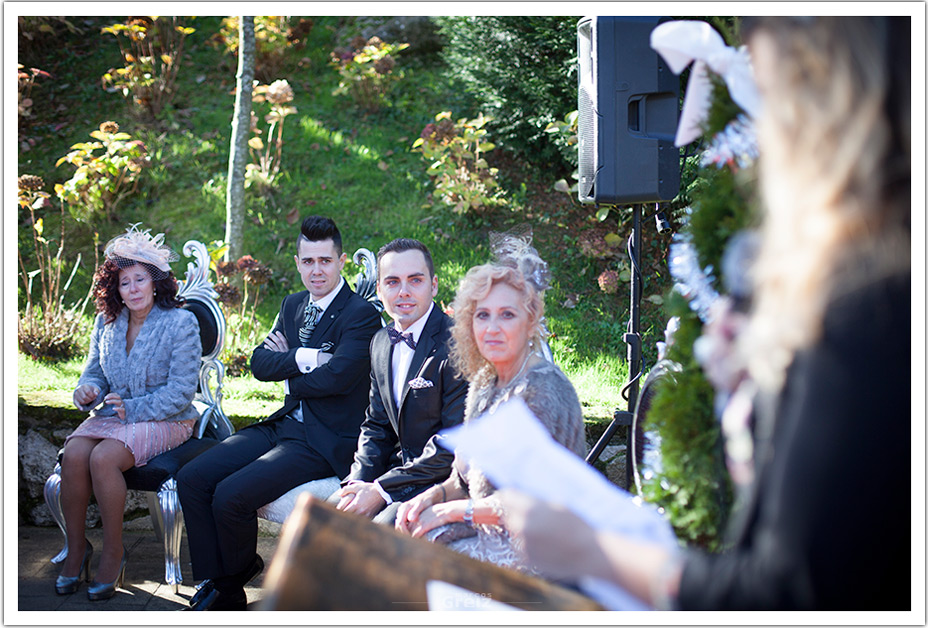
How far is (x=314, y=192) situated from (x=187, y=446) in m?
3.34

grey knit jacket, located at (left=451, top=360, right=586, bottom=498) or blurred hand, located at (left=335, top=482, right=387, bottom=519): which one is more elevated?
grey knit jacket, located at (left=451, top=360, right=586, bottom=498)

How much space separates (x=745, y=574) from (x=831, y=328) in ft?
1.14

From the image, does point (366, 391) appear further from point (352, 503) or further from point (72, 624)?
point (72, 624)

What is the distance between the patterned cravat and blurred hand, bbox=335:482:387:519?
88 centimetres

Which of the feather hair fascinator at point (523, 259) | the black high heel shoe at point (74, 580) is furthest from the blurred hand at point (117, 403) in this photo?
the feather hair fascinator at point (523, 259)

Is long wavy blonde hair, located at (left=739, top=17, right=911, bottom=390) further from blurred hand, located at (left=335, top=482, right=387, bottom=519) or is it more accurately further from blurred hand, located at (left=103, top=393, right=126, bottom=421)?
blurred hand, located at (left=103, top=393, right=126, bottom=421)

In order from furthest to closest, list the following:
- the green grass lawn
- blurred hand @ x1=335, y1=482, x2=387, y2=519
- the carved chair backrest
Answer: the green grass lawn, the carved chair backrest, blurred hand @ x1=335, y1=482, x2=387, y2=519

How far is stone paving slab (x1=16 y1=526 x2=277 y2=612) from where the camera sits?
9.68 ft

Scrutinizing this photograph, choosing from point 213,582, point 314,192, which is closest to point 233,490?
point 213,582

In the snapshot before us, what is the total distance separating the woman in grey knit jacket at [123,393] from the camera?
3.06 m

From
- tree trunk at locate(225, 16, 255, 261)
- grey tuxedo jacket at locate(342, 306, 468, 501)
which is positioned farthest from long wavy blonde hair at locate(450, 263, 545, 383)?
tree trunk at locate(225, 16, 255, 261)

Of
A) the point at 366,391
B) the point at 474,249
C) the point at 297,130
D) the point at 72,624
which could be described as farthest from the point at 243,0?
the point at 297,130

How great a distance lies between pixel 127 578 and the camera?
10.5 ft

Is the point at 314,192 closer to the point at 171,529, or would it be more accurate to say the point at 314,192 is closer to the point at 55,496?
the point at 55,496
